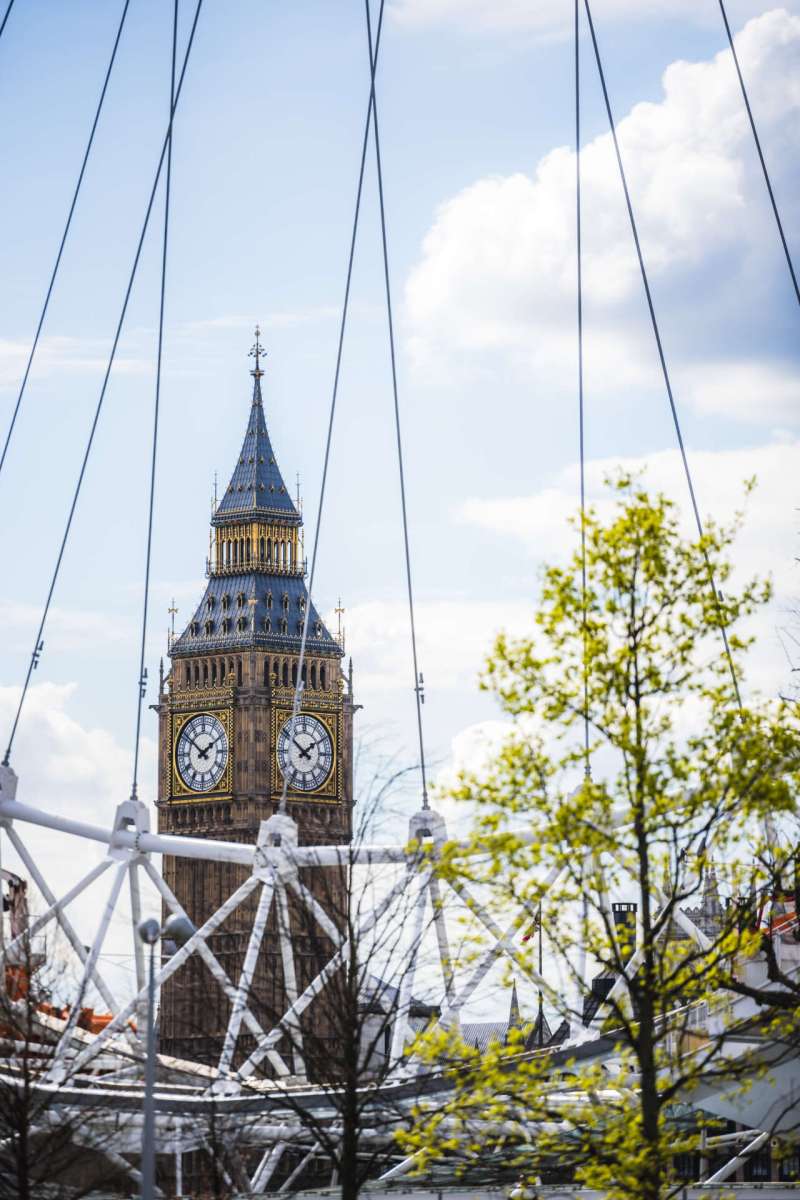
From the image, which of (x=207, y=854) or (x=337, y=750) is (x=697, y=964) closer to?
(x=207, y=854)

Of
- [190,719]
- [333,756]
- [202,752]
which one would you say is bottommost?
[333,756]

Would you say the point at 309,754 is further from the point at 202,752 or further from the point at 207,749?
the point at 202,752

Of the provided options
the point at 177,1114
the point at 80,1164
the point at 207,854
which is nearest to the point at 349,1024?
the point at 177,1114

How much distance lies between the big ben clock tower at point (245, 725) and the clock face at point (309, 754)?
0.07m

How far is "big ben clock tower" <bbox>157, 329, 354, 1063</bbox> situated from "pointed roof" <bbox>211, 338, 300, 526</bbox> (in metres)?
2.69

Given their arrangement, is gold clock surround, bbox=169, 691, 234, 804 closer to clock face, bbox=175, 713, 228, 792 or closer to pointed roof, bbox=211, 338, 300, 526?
clock face, bbox=175, 713, 228, 792

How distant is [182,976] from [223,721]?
2069cm

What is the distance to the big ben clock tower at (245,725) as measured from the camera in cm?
17500

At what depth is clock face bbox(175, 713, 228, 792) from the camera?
581 ft

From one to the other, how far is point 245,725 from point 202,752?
13.5 feet

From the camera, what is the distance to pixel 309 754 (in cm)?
17600

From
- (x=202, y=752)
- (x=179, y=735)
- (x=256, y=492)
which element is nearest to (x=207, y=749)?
(x=202, y=752)

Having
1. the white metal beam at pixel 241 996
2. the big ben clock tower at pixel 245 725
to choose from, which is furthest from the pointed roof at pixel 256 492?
the white metal beam at pixel 241 996

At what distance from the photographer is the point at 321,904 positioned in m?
42.4
